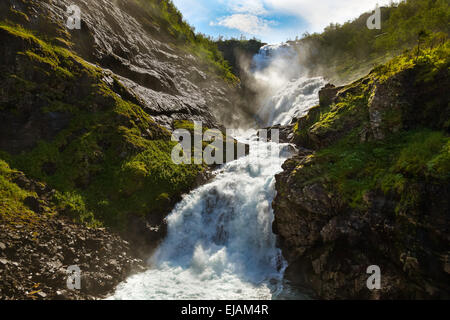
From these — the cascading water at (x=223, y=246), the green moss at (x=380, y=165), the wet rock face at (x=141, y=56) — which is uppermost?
the wet rock face at (x=141, y=56)

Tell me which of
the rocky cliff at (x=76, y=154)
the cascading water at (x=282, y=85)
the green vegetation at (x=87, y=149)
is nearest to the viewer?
the rocky cliff at (x=76, y=154)

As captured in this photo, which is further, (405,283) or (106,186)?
(106,186)

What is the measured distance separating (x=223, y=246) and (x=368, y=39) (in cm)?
5204

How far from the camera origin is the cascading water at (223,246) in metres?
12.2

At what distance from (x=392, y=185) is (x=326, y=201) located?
2.85 meters

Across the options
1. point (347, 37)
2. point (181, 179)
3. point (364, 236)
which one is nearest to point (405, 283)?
point (364, 236)

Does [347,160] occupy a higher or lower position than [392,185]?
higher

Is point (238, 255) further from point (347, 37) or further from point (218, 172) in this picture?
point (347, 37)

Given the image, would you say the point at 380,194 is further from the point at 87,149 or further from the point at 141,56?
the point at 141,56

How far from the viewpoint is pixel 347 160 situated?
43.5 feet

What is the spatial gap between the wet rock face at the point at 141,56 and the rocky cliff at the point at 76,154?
0.17m

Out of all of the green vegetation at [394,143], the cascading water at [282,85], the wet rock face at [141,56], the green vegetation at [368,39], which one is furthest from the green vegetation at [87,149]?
the green vegetation at [368,39]

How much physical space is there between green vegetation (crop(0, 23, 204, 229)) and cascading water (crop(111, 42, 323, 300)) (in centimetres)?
222

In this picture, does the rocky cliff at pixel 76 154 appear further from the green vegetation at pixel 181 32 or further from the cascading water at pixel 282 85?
the green vegetation at pixel 181 32
